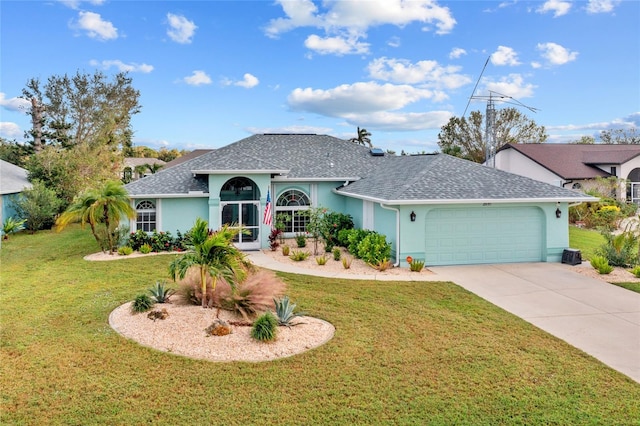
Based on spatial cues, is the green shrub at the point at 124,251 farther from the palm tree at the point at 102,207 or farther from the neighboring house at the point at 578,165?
the neighboring house at the point at 578,165

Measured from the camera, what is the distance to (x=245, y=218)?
1928 centimetres

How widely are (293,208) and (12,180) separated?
62.8ft

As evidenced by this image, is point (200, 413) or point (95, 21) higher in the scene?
point (95, 21)

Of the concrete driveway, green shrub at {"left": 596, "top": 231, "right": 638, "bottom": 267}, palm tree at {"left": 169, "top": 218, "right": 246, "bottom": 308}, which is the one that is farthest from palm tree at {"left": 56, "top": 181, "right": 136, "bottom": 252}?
green shrub at {"left": 596, "top": 231, "right": 638, "bottom": 267}

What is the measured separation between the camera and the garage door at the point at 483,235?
14.5m

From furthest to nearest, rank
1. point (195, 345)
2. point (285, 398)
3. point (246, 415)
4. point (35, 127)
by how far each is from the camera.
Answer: point (35, 127), point (195, 345), point (285, 398), point (246, 415)

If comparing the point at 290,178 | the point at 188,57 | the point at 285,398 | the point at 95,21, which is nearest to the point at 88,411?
the point at 285,398

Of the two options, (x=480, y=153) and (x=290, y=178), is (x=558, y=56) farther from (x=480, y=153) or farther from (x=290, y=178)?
(x=480, y=153)

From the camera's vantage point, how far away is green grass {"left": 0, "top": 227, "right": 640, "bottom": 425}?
513 cm

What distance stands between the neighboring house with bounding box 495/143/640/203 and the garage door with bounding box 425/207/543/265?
56.7 ft

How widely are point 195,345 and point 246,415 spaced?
8.11ft

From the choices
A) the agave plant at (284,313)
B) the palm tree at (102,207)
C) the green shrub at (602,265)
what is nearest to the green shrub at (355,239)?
the green shrub at (602,265)

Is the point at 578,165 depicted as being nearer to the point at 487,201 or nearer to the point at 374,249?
the point at 487,201

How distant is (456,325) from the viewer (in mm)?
8375
